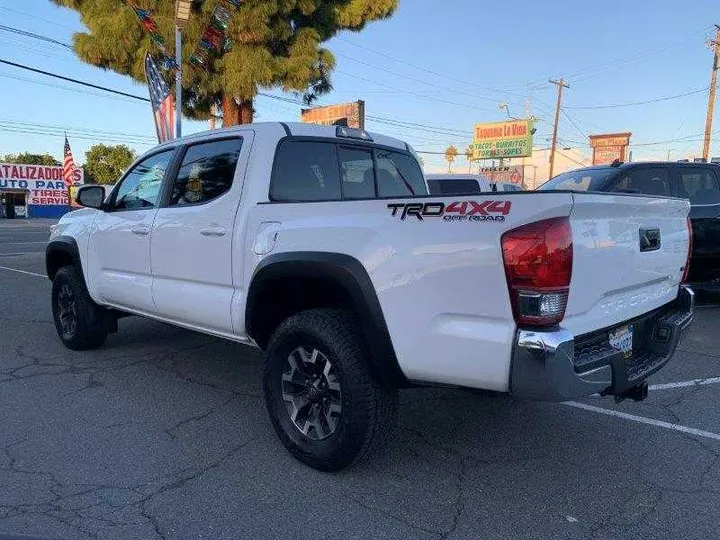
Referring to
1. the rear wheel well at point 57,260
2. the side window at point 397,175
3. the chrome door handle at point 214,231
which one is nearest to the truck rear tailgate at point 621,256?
the side window at point 397,175

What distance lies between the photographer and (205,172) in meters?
4.06

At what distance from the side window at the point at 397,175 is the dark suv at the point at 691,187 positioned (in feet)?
11.2

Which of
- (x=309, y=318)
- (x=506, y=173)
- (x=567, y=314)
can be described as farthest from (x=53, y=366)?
(x=506, y=173)

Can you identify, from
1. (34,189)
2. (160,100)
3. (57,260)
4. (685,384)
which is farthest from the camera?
(34,189)

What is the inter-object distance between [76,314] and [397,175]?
3326mm

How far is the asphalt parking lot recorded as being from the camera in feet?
8.80

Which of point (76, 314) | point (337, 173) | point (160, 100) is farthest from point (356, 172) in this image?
point (160, 100)

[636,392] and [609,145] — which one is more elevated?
[609,145]

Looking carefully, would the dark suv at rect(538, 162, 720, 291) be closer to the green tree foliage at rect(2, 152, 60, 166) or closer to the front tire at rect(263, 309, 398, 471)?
the front tire at rect(263, 309, 398, 471)

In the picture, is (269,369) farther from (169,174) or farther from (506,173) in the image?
(506,173)

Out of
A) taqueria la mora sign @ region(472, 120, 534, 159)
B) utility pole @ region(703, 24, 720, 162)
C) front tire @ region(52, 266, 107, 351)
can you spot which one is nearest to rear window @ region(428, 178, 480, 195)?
front tire @ region(52, 266, 107, 351)

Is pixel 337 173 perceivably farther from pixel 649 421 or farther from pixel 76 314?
pixel 76 314

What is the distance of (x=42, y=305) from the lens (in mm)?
8047

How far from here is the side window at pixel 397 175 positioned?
14.6ft
